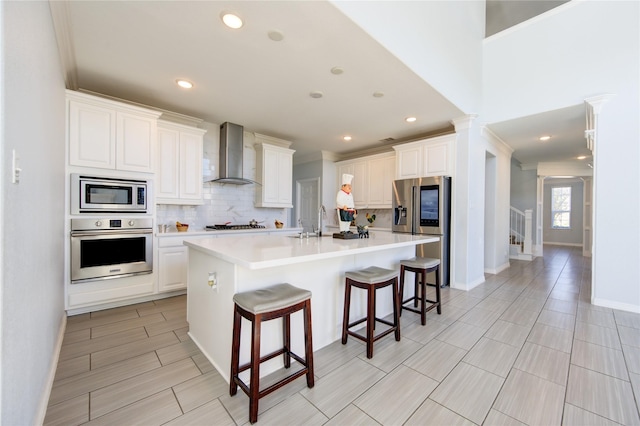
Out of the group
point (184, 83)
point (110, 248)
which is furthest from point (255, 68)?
point (110, 248)

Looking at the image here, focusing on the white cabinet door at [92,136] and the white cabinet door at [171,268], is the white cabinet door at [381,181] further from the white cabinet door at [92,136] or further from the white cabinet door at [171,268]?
the white cabinet door at [92,136]

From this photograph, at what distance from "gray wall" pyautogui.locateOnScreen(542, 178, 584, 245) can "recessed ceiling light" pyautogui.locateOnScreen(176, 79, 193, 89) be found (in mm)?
11512

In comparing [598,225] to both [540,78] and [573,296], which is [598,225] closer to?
[573,296]

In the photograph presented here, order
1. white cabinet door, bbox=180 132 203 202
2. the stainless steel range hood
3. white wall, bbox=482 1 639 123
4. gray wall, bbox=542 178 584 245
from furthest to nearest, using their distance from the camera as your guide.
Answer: gray wall, bbox=542 178 584 245, the stainless steel range hood, white cabinet door, bbox=180 132 203 202, white wall, bbox=482 1 639 123

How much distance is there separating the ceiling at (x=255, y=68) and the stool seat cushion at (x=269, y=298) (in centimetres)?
196

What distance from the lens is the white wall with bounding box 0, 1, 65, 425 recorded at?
0.96 metres

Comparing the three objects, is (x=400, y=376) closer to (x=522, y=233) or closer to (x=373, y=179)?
(x=373, y=179)

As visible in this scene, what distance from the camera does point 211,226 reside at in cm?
425

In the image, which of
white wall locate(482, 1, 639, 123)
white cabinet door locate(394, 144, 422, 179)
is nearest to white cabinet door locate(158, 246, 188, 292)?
white cabinet door locate(394, 144, 422, 179)

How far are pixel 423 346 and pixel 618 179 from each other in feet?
10.8

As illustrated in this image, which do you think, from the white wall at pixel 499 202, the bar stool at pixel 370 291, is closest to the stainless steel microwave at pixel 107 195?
the bar stool at pixel 370 291

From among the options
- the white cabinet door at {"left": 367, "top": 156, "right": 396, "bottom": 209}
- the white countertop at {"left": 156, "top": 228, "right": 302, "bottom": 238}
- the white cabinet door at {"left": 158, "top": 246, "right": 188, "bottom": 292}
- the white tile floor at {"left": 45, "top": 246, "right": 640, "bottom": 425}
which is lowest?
the white tile floor at {"left": 45, "top": 246, "right": 640, "bottom": 425}

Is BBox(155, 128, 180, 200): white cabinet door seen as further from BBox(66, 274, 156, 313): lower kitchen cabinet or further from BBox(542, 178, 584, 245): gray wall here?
BBox(542, 178, 584, 245): gray wall

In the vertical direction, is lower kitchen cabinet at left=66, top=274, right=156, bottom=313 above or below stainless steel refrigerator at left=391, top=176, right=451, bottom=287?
below
